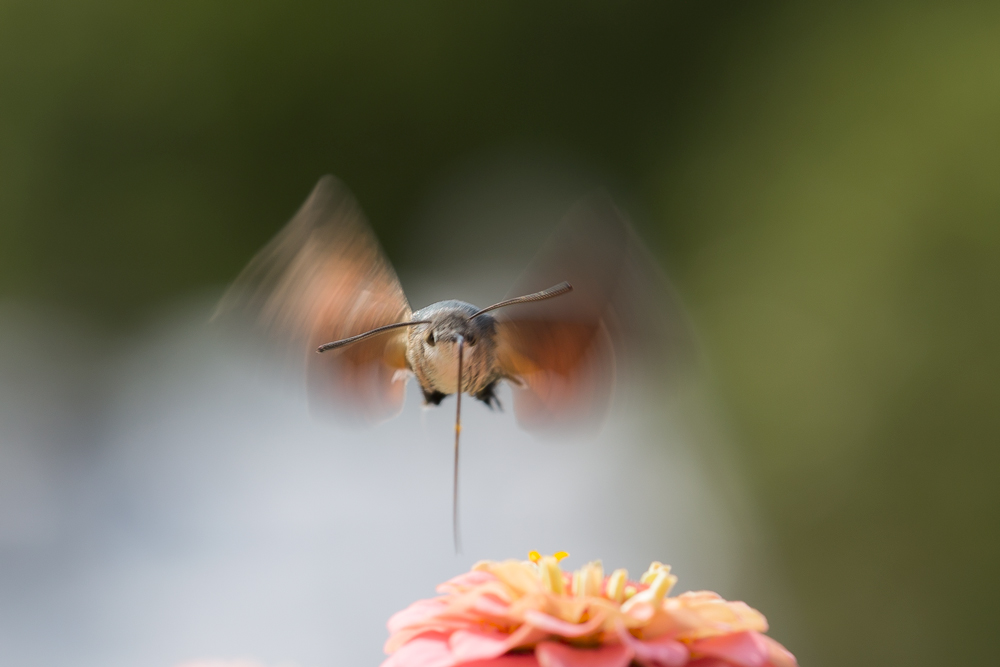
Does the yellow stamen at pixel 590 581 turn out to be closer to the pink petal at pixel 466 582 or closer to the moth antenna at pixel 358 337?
the pink petal at pixel 466 582

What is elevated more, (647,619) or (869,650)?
(647,619)

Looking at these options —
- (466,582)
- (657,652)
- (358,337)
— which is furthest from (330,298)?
(657,652)

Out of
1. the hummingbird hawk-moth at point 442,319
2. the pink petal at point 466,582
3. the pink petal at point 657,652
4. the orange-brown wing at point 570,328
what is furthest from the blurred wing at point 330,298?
the pink petal at point 657,652

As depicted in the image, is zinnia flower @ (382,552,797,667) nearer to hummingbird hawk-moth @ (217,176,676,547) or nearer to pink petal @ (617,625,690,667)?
pink petal @ (617,625,690,667)

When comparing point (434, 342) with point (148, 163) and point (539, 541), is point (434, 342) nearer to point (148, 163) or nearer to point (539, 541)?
point (539, 541)

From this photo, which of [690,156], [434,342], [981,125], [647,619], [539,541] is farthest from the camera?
[690,156]

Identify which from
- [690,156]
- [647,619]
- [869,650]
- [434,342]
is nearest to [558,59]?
[690,156]

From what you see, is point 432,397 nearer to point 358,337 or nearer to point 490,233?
point 358,337
